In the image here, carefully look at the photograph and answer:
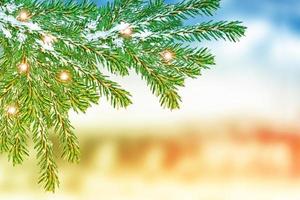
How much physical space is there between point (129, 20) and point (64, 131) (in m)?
0.48

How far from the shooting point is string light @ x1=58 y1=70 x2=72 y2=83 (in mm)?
2207

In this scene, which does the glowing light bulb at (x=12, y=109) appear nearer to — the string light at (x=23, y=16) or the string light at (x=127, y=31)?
the string light at (x=23, y=16)

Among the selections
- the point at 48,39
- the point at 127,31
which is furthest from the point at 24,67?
the point at 127,31

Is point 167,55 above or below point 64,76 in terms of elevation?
above

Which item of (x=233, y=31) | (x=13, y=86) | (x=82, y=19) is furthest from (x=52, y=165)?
(x=233, y=31)

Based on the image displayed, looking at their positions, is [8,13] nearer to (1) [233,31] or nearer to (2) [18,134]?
(2) [18,134]

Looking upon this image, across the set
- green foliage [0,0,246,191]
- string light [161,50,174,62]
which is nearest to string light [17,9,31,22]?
green foliage [0,0,246,191]

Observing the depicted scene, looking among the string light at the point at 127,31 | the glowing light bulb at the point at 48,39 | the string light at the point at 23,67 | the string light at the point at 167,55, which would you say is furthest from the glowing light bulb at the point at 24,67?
the string light at the point at 167,55

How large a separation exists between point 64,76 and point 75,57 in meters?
0.11

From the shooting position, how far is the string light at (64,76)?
2207 mm

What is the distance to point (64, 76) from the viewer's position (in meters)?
2.21

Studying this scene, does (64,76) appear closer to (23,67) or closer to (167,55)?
(23,67)

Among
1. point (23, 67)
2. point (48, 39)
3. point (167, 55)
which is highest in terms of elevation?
point (167, 55)

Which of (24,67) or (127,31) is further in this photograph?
(127,31)
